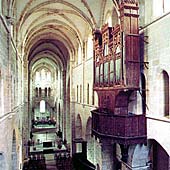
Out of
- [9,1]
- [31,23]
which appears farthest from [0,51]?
[31,23]

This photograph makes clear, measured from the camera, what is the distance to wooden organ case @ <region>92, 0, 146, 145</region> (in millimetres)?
12539

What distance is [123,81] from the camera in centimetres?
1246

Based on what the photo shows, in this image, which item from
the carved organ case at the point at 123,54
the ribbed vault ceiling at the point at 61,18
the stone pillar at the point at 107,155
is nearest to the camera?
the carved organ case at the point at 123,54

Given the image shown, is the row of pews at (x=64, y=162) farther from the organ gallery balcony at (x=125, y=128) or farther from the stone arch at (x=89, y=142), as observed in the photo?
the organ gallery balcony at (x=125, y=128)

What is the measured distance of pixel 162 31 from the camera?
11234mm

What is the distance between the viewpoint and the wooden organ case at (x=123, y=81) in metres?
12.5

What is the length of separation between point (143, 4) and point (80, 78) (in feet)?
46.9

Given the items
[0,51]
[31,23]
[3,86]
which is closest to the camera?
[0,51]

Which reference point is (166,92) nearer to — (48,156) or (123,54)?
(123,54)

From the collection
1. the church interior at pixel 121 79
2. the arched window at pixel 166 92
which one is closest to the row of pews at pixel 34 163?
the church interior at pixel 121 79

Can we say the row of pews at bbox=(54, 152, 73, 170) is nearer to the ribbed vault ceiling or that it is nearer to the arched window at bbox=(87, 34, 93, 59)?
the arched window at bbox=(87, 34, 93, 59)

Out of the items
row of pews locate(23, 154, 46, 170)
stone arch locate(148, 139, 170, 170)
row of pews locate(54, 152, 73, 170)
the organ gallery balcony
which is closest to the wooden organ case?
the organ gallery balcony

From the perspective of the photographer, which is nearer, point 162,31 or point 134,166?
point 162,31

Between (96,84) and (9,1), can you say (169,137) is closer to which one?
(96,84)
